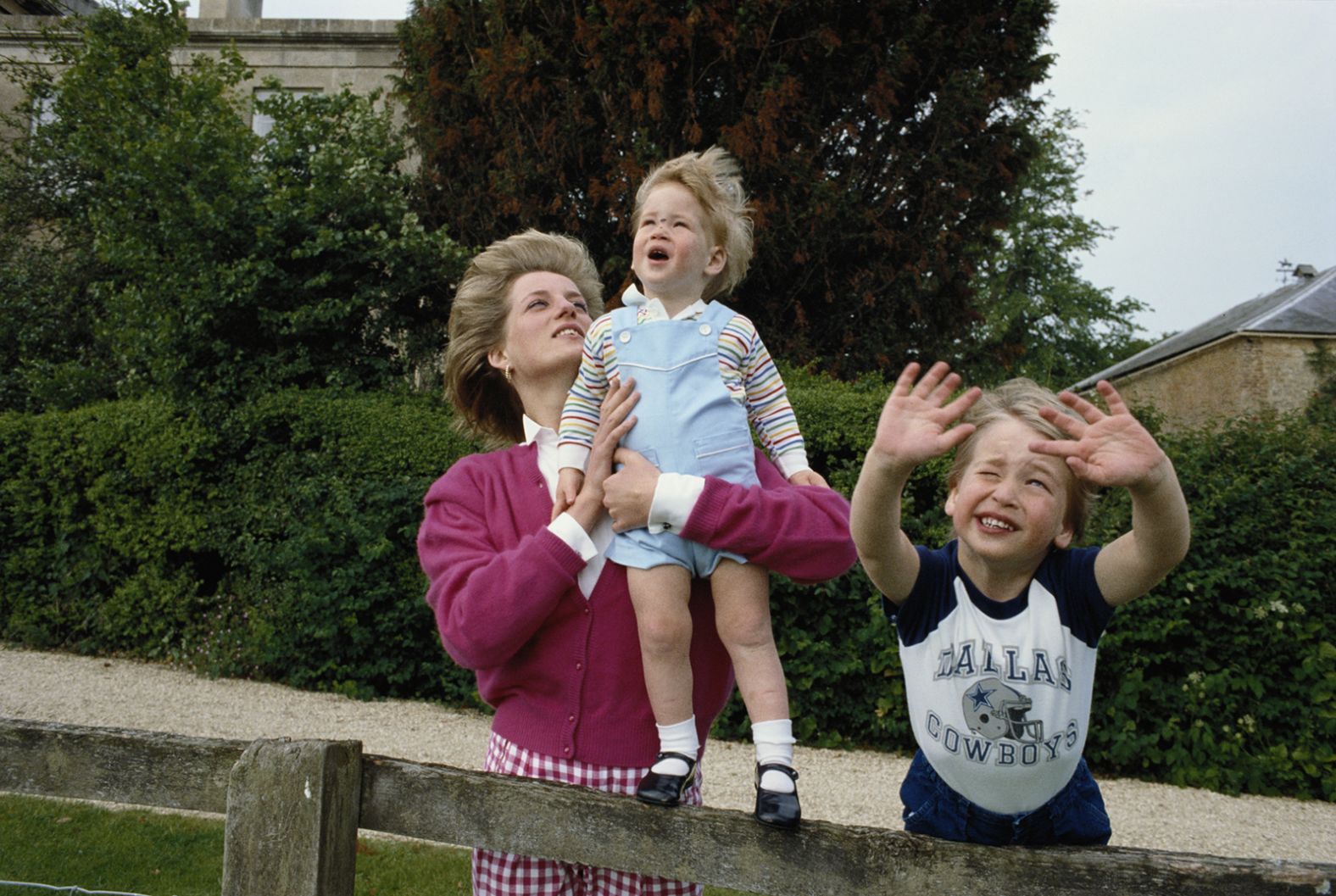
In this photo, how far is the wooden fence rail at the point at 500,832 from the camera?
1.62 metres

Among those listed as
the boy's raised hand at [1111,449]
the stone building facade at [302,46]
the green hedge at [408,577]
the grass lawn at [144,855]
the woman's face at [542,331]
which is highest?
the stone building facade at [302,46]

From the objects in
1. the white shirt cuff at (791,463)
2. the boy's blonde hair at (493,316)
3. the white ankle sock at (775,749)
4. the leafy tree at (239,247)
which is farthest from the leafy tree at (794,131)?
the white ankle sock at (775,749)

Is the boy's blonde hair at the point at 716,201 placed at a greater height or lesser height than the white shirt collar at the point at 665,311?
greater

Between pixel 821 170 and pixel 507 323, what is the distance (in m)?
8.80

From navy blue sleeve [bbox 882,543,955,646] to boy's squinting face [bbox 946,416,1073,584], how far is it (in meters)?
0.11

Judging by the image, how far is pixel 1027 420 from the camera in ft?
6.34

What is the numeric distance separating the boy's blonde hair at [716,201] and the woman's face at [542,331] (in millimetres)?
279

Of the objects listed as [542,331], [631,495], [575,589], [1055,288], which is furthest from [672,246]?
[1055,288]

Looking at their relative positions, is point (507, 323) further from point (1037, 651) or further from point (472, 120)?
point (472, 120)

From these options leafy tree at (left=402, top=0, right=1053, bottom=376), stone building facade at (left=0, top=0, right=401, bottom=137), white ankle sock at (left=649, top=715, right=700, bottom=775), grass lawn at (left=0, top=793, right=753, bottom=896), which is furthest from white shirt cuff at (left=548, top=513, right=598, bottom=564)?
stone building facade at (left=0, top=0, right=401, bottom=137)

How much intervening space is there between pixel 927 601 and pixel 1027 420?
0.41m

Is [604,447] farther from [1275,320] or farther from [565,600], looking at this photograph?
[1275,320]

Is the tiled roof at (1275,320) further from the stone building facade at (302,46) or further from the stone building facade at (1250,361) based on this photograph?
the stone building facade at (302,46)

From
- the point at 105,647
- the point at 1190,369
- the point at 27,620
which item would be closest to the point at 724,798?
the point at 105,647
